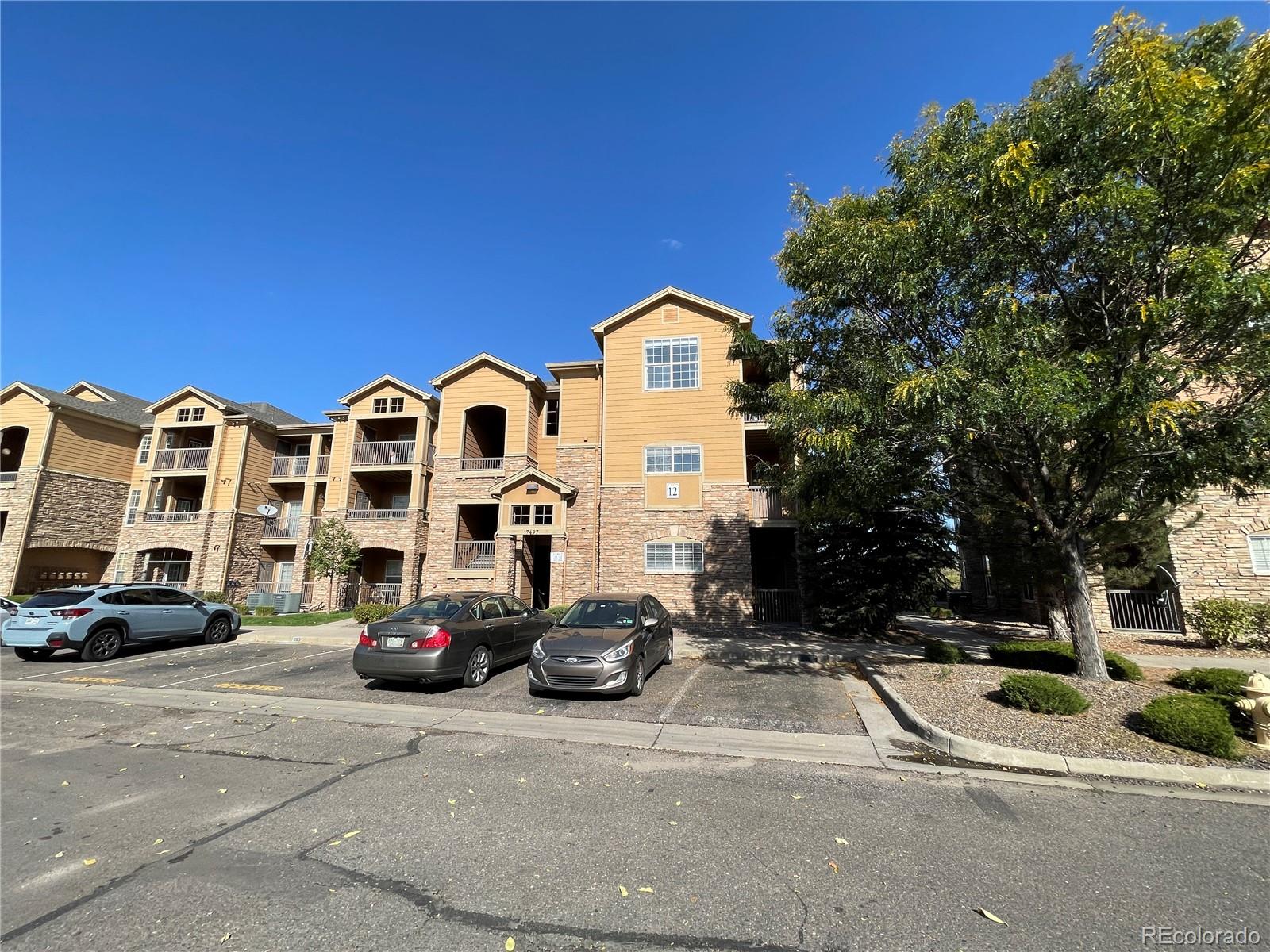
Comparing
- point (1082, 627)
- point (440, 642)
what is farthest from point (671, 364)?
point (1082, 627)

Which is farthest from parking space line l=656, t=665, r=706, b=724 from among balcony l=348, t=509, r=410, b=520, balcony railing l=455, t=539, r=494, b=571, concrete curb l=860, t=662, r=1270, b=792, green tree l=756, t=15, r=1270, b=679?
balcony l=348, t=509, r=410, b=520

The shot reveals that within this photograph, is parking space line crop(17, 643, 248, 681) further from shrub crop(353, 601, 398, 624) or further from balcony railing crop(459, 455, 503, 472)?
balcony railing crop(459, 455, 503, 472)

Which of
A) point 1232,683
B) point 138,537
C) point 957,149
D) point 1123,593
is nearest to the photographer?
point 1232,683

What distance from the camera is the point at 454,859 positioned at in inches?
149

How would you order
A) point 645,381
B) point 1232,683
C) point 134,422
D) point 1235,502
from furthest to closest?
Result: point 134,422, point 645,381, point 1235,502, point 1232,683

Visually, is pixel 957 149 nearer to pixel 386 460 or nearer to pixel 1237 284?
pixel 1237 284

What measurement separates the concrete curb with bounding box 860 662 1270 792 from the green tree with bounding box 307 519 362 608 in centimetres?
2206

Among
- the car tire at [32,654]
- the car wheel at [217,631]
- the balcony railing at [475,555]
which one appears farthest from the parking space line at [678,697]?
the car tire at [32,654]

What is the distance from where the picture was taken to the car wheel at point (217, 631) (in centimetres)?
1445

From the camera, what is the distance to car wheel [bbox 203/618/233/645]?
14453 mm

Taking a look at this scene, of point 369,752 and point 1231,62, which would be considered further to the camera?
point 1231,62

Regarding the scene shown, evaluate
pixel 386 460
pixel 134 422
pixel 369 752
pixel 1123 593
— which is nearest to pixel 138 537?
pixel 134 422

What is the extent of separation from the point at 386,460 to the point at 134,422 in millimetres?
16734

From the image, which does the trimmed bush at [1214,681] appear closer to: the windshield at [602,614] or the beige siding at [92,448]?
the windshield at [602,614]
